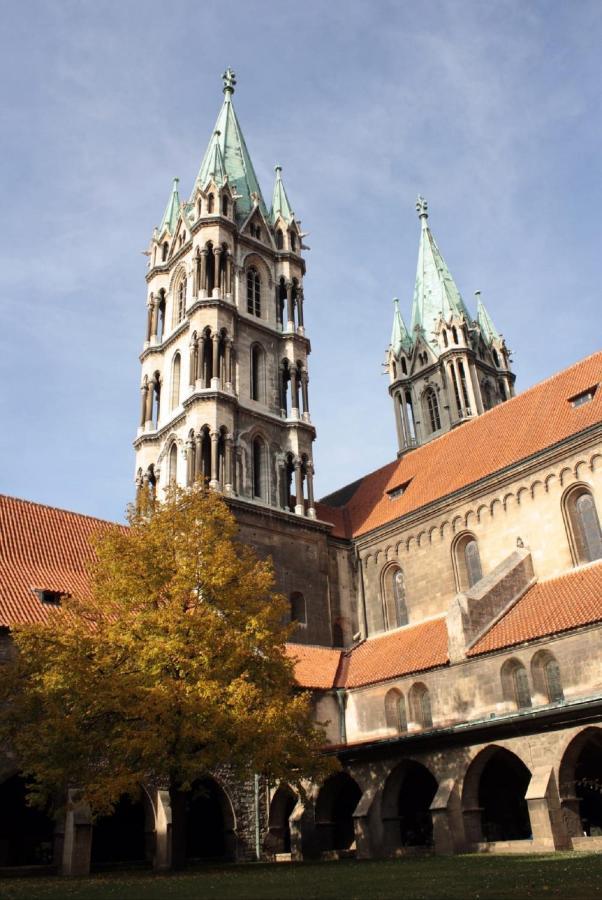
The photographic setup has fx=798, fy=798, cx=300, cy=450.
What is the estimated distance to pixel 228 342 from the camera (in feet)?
111

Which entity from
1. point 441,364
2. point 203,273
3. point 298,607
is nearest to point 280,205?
point 203,273

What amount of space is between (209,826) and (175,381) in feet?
60.5

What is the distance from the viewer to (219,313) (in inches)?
1341

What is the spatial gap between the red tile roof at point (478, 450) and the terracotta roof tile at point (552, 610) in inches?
184

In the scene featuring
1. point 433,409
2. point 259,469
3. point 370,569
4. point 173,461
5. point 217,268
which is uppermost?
point 433,409

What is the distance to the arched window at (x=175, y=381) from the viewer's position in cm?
3469

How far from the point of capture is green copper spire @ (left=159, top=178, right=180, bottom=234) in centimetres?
4044

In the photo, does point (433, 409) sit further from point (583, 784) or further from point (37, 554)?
point (583, 784)

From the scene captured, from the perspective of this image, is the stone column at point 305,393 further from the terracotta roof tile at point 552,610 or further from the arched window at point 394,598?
the terracotta roof tile at point 552,610

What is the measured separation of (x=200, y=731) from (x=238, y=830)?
8.19 m

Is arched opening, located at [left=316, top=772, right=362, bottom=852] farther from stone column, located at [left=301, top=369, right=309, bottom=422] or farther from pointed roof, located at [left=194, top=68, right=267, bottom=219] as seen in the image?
pointed roof, located at [left=194, top=68, right=267, bottom=219]

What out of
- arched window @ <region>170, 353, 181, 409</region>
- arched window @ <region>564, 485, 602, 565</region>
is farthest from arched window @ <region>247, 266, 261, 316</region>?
arched window @ <region>564, 485, 602, 565</region>

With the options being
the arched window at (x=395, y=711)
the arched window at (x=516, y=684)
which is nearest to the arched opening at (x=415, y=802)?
the arched window at (x=395, y=711)

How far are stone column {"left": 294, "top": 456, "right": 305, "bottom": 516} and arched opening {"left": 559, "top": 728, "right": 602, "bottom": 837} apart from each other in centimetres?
1461
